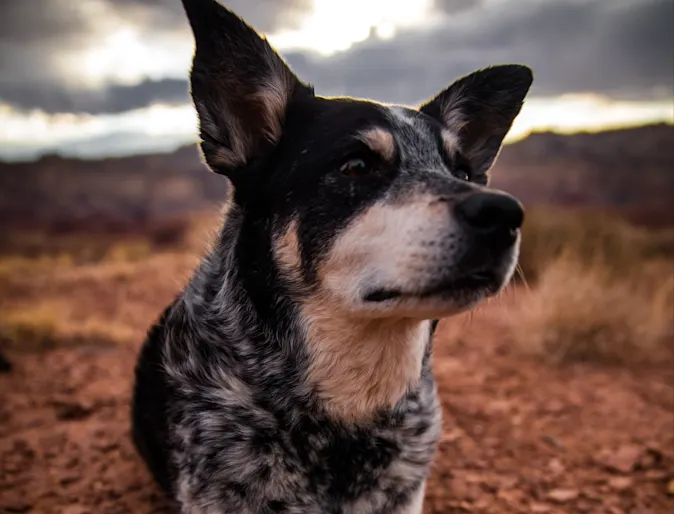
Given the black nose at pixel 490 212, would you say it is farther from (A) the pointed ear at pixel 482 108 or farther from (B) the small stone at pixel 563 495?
(B) the small stone at pixel 563 495

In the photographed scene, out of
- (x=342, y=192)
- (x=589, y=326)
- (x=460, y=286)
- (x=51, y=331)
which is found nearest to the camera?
(x=460, y=286)

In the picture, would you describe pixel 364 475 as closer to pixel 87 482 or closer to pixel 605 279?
pixel 87 482

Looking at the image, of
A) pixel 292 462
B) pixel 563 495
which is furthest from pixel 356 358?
pixel 563 495

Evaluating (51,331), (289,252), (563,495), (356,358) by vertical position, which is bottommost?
(51,331)

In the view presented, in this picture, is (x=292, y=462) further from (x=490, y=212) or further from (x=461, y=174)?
(x=461, y=174)

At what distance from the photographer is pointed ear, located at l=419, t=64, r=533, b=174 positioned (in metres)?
2.87

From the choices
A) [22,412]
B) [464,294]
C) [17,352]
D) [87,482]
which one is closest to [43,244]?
[17,352]

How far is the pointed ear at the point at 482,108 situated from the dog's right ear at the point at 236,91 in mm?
893

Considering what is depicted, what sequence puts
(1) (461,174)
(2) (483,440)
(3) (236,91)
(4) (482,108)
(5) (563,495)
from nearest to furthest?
(3) (236,91) → (1) (461,174) → (4) (482,108) → (5) (563,495) → (2) (483,440)

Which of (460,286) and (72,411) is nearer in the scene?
(460,286)

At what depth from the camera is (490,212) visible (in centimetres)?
183

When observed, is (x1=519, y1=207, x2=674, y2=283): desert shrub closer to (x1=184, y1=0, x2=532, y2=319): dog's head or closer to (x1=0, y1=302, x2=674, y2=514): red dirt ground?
(x1=0, y1=302, x2=674, y2=514): red dirt ground

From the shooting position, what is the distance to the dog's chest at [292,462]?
228cm

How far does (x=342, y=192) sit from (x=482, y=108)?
45.5 inches
